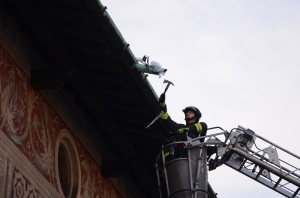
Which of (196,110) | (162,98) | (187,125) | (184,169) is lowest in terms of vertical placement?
(184,169)

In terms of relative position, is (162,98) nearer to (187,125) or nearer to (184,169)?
(184,169)

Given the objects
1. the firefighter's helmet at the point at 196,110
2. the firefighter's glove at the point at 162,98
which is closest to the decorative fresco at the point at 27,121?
the firefighter's glove at the point at 162,98

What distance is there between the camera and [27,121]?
374 inches

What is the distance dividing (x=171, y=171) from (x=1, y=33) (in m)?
3.54

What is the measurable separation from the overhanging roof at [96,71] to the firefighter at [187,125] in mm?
162

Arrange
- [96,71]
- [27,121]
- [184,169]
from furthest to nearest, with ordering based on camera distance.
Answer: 1. [184,169]
2. [96,71]
3. [27,121]

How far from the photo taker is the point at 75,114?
10836mm

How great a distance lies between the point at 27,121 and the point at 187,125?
3.90 metres

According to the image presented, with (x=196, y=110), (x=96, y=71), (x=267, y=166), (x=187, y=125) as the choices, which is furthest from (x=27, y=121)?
(x=267, y=166)

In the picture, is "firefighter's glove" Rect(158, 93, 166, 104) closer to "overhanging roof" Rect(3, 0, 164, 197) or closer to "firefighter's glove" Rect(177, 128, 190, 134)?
"overhanging roof" Rect(3, 0, 164, 197)

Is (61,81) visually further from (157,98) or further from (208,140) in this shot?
(208,140)

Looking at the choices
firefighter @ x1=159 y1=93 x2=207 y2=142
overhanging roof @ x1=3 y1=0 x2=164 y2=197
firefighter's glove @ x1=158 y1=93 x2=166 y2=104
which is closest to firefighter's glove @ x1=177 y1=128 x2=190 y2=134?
firefighter @ x1=159 y1=93 x2=207 y2=142

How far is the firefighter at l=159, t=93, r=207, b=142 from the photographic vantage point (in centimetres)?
1147

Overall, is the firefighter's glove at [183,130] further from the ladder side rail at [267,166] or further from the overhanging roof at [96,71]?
the ladder side rail at [267,166]
